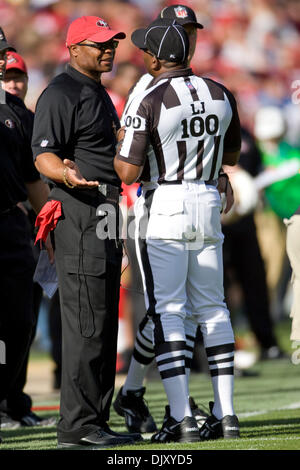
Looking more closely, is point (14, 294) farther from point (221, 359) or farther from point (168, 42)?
point (168, 42)

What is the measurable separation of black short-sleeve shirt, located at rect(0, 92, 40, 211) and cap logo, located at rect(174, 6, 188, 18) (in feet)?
Result: 3.89

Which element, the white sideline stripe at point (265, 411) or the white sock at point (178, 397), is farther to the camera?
the white sideline stripe at point (265, 411)

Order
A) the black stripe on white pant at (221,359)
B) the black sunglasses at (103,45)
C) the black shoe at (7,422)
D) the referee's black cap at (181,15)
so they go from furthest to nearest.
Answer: the black shoe at (7,422) → the referee's black cap at (181,15) → the black sunglasses at (103,45) → the black stripe on white pant at (221,359)

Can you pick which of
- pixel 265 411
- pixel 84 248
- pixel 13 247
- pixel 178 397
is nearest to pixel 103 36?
pixel 84 248

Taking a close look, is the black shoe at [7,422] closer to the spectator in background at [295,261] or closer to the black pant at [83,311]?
the black pant at [83,311]

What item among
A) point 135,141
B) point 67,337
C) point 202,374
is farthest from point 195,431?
point 202,374

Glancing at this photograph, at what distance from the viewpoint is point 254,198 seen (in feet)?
36.2

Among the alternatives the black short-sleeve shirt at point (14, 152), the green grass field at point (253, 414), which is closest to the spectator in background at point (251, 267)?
the green grass field at point (253, 414)

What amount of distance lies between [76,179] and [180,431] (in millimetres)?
1466

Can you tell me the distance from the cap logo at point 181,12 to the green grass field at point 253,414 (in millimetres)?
2704

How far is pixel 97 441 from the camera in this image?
220 inches

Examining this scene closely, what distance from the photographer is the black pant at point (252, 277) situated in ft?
37.4
